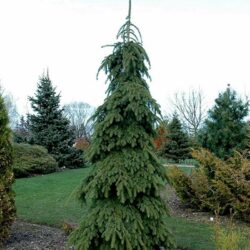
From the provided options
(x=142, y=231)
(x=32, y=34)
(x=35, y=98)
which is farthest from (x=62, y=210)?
(x=35, y=98)

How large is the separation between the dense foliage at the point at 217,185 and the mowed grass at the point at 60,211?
78 centimetres

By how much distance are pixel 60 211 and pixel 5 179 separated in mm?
2815

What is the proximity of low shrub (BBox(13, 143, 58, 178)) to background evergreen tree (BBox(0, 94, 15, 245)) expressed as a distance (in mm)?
10146

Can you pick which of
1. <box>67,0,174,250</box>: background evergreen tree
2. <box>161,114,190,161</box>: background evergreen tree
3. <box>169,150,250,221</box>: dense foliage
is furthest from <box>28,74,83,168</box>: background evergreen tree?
<box>67,0,174,250</box>: background evergreen tree

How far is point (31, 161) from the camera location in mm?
16484

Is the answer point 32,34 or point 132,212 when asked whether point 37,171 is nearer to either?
point 32,34

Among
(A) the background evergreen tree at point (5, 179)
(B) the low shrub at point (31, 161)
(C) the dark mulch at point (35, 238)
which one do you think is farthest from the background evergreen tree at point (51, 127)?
(A) the background evergreen tree at point (5, 179)

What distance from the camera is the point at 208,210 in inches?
332

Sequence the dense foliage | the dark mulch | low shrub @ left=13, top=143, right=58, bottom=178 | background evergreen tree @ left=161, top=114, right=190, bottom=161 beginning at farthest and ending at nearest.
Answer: background evergreen tree @ left=161, top=114, right=190, bottom=161 → low shrub @ left=13, top=143, right=58, bottom=178 → the dense foliage → the dark mulch

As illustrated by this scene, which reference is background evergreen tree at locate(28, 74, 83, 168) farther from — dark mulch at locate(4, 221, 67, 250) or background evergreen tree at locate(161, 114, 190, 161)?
dark mulch at locate(4, 221, 67, 250)

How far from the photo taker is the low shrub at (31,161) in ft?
52.1

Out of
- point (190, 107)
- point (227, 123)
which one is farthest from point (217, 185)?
point (190, 107)

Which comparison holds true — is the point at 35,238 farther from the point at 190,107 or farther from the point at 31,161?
the point at 190,107

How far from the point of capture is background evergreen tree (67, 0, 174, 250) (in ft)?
12.6
